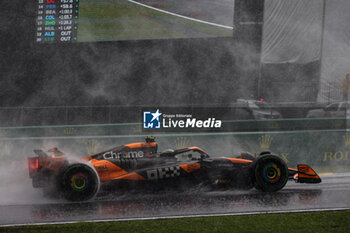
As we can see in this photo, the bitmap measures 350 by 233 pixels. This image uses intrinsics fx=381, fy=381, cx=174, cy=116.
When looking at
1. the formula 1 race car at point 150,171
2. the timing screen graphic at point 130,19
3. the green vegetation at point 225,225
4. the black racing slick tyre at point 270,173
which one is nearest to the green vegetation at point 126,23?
the timing screen graphic at point 130,19

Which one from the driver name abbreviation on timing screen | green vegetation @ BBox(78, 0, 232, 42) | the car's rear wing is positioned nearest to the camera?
the car's rear wing

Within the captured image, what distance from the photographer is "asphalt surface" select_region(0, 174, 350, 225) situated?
3924 millimetres

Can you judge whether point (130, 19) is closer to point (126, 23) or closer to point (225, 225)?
point (126, 23)

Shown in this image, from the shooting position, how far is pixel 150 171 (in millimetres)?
4574

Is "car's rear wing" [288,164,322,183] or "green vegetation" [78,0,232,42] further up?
"green vegetation" [78,0,232,42]

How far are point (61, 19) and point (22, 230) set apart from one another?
379 cm

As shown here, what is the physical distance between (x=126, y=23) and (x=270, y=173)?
3.17 m

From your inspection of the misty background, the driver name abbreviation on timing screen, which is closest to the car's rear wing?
the misty background

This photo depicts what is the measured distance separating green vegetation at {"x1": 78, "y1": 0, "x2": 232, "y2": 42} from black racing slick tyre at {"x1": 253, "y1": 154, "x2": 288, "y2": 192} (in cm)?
219

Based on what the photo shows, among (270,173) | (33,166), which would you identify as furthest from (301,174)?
(33,166)

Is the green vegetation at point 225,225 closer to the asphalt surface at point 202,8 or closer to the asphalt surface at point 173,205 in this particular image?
the asphalt surface at point 173,205

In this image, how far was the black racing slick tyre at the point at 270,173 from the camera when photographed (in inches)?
185

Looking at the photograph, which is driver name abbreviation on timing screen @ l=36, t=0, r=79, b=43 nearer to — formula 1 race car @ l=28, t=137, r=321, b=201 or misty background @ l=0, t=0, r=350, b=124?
misty background @ l=0, t=0, r=350, b=124

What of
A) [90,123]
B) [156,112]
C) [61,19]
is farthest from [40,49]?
[156,112]
